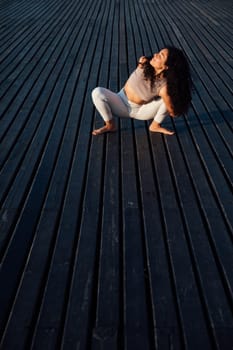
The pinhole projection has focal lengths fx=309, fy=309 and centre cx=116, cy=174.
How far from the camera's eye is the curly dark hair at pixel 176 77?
3.01 m

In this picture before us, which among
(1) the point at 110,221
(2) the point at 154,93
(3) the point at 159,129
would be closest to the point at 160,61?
(2) the point at 154,93

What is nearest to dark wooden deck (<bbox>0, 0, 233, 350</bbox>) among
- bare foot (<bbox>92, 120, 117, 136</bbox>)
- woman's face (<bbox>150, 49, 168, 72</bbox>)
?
bare foot (<bbox>92, 120, 117, 136</bbox>)

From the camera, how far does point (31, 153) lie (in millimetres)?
3445

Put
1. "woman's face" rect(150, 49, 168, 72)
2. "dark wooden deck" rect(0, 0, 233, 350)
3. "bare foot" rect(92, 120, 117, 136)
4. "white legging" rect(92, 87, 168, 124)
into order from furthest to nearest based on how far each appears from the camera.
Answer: "bare foot" rect(92, 120, 117, 136) → "white legging" rect(92, 87, 168, 124) → "woman's face" rect(150, 49, 168, 72) → "dark wooden deck" rect(0, 0, 233, 350)

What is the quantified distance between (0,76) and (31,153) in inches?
107

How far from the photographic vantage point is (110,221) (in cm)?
259

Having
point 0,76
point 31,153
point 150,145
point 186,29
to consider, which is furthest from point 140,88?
point 186,29

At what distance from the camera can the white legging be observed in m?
3.42

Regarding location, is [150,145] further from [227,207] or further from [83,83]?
[83,83]

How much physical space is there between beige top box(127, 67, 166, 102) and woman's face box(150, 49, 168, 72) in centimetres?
13

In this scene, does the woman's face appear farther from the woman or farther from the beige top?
the beige top

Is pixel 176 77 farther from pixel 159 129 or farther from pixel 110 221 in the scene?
pixel 110 221

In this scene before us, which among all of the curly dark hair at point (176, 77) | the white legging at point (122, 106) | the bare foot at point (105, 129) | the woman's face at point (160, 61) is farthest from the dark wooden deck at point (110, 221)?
the woman's face at point (160, 61)

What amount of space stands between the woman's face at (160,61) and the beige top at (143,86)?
Result: 0.41 ft
